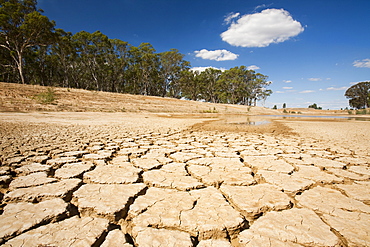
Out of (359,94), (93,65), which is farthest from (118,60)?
(359,94)

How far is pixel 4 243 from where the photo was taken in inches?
29.7

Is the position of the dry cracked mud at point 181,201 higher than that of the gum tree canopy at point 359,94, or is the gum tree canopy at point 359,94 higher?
the gum tree canopy at point 359,94

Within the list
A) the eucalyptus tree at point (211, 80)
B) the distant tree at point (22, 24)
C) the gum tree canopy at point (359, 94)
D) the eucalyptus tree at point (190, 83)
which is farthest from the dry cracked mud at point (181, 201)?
the gum tree canopy at point (359, 94)

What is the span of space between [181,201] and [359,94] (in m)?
60.0

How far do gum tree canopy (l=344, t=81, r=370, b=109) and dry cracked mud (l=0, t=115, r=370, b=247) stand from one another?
56.2 metres

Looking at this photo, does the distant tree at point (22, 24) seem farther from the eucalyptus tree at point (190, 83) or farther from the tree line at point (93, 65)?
the eucalyptus tree at point (190, 83)

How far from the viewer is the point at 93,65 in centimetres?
2864

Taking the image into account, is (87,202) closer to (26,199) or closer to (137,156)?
(26,199)

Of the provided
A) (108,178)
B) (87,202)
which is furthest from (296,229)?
(108,178)

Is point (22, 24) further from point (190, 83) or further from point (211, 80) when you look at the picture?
point (211, 80)

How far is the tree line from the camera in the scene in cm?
1630

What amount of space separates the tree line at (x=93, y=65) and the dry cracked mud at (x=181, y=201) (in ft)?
69.5

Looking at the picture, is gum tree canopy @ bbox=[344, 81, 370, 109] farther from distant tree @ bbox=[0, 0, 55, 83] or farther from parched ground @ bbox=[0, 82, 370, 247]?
distant tree @ bbox=[0, 0, 55, 83]

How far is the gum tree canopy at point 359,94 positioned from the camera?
4000 centimetres
